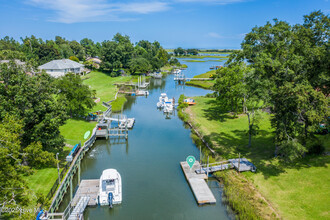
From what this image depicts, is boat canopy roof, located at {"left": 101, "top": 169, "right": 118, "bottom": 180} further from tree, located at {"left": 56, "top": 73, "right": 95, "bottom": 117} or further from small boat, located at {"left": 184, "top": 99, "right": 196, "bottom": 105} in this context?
small boat, located at {"left": 184, "top": 99, "right": 196, "bottom": 105}

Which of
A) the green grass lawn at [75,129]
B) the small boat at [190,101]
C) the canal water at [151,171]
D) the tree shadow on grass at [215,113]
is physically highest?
the small boat at [190,101]

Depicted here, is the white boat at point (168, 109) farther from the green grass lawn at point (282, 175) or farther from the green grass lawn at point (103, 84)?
the green grass lawn at point (282, 175)

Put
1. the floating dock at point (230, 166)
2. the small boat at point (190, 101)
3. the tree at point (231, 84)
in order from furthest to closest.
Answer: the small boat at point (190, 101), the tree at point (231, 84), the floating dock at point (230, 166)

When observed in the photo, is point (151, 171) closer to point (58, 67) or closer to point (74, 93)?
point (74, 93)

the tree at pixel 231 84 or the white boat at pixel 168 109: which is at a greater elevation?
the tree at pixel 231 84

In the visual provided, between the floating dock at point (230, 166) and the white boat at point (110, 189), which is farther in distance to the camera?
the floating dock at point (230, 166)

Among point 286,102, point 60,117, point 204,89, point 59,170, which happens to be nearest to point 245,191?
point 286,102

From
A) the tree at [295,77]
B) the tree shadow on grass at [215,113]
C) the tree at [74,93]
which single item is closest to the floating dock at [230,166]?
the tree at [295,77]

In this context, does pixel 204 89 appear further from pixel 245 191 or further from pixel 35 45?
pixel 35 45
